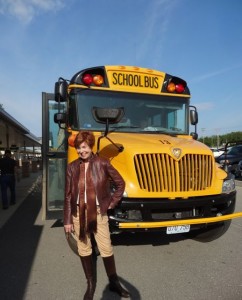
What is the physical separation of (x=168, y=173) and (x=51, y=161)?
2.62 m

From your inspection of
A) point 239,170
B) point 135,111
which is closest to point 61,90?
point 135,111

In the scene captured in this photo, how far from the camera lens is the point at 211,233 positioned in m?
5.77

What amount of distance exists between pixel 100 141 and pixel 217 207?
77.2 inches

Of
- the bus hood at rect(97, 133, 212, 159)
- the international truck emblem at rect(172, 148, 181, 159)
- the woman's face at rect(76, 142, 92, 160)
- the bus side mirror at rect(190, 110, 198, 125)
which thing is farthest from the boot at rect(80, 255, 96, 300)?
the bus side mirror at rect(190, 110, 198, 125)

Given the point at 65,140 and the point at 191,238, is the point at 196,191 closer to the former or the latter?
the point at 191,238

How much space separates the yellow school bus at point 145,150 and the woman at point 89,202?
46 centimetres

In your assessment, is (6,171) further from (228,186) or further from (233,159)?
(233,159)

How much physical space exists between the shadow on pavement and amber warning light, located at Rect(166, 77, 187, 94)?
3560 mm

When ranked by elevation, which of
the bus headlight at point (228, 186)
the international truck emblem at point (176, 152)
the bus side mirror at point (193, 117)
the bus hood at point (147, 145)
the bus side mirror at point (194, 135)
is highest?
the bus side mirror at point (193, 117)

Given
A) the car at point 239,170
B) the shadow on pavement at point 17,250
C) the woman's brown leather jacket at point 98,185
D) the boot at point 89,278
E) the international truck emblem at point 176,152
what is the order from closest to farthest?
the boot at point 89,278
the woman's brown leather jacket at point 98,185
the shadow on pavement at point 17,250
the international truck emblem at point 176,152
the car at point 239,170

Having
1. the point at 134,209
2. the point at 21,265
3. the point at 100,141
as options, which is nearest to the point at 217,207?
the point at 134,209

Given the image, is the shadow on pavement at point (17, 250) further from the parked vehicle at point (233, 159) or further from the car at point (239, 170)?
the parked vehicle at point (233, 159)

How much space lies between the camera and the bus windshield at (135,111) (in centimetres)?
556

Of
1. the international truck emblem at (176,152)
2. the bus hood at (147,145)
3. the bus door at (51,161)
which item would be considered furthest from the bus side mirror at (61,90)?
the international truck emblem at (176,152)
